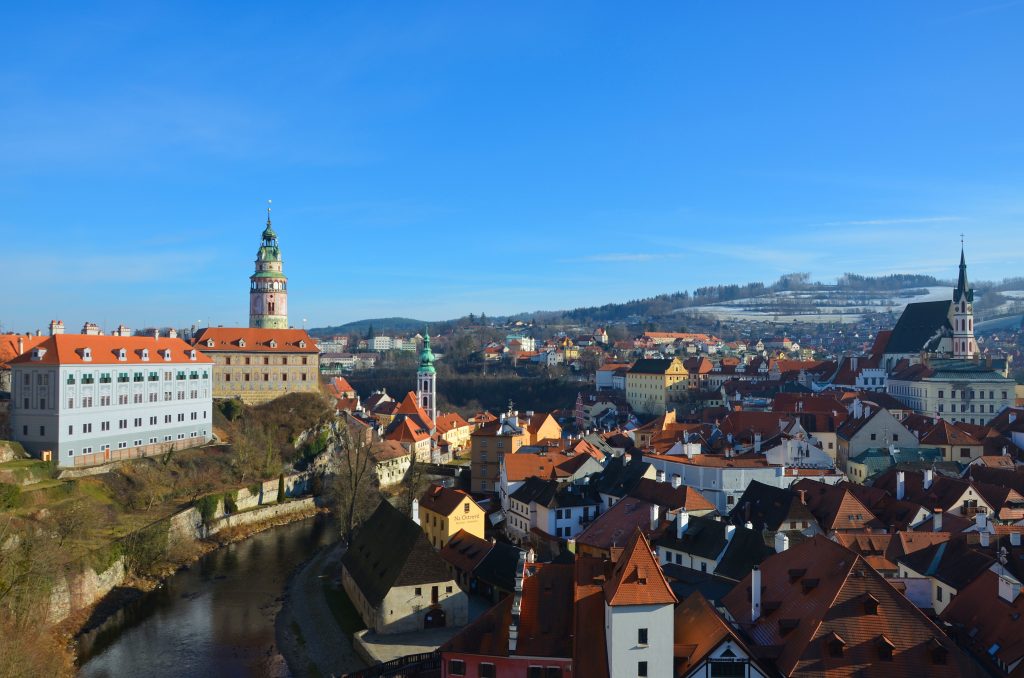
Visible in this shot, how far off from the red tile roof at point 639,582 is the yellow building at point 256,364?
1982 inches

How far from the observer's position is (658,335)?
7077 inches

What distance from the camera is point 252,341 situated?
66.4 metres

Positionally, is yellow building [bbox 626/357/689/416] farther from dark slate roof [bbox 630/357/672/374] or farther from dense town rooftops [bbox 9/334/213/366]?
dense town rooftops [bbox 9/334/213/366]

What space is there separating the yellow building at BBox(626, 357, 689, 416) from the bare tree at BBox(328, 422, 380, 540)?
136 ft

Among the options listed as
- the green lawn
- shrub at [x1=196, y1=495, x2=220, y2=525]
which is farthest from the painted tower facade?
the green lawn

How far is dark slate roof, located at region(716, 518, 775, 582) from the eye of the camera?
89.6ft

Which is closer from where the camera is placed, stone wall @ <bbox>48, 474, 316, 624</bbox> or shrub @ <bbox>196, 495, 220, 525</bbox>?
stone wall @ <bbox>48, 474, 316, 624</bbox>

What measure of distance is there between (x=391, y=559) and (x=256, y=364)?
3893 centimetres

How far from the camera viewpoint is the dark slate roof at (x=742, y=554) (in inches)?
1075

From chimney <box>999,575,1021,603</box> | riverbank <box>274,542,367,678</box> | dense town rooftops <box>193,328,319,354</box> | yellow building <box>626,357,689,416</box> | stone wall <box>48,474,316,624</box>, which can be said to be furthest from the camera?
yellow building <box>626,357,689,416</box>

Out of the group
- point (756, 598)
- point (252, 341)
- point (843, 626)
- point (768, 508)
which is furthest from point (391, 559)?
point (252, 341)

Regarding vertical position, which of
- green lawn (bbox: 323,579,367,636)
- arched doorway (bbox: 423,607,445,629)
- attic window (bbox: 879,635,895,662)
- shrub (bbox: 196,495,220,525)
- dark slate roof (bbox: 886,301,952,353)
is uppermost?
dark slate roof (bbox: 886,301,952,353)

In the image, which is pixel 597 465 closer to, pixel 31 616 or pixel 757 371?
pixel 31 616

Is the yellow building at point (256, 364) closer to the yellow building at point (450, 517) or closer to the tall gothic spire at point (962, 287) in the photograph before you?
the yellow building at point (450, 517)
